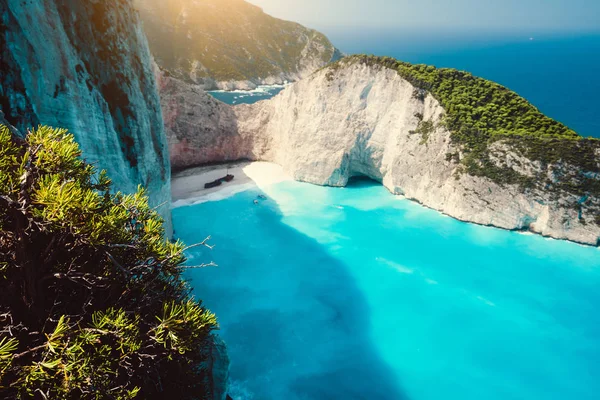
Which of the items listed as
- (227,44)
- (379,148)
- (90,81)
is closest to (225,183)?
(379,148)

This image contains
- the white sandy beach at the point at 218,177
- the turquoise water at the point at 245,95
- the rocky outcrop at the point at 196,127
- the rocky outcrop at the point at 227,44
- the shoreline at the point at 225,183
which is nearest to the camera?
the shoreline at the point at 225,183

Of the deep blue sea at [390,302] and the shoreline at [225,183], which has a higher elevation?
the shoreline at [225,183]

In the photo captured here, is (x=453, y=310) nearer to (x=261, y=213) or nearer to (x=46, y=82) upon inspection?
(x=261, y=213)

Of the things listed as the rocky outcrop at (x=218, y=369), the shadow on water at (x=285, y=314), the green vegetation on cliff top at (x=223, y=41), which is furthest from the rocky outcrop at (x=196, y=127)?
the green vegetation on cliff top at (x=223, y=41)

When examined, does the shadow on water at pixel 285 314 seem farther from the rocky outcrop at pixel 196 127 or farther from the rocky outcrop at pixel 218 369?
the rocky outcrop at pixel 196 127

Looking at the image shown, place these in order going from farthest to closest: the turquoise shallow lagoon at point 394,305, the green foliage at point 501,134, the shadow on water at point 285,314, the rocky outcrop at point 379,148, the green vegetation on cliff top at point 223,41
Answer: the green vegetation on cliff top at point 223,41
the rocky outcrop at point 379,148
the green foliage at point 501,134
the turquoise shallow lagoon at point 394,305
the shadow on water at point 285,314

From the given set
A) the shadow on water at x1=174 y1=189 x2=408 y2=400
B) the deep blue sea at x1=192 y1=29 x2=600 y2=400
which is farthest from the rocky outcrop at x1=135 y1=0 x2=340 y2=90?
the shadow on water at x1=174 y1=189 x2=408 y2=400

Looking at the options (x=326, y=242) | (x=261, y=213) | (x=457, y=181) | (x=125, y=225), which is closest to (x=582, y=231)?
(x=457, y=181)
